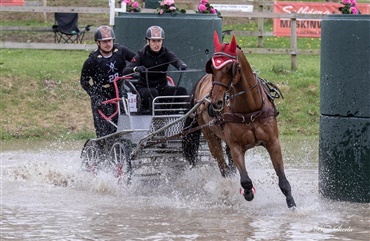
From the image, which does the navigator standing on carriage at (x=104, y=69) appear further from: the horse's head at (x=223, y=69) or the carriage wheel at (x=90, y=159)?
the horse's head at (x=223, y=69)

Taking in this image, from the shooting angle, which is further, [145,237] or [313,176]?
[313,176]

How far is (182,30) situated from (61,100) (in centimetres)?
573

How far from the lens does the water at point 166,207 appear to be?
9.11 meters

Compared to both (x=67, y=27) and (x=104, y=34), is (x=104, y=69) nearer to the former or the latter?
(x=104, y=34)

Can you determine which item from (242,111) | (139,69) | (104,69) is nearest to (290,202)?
(242,111)

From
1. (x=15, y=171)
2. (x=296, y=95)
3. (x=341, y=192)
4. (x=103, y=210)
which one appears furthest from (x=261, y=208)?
(x=296, y=95)

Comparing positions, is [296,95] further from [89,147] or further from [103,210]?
[103,210]

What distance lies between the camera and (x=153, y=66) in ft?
38.3

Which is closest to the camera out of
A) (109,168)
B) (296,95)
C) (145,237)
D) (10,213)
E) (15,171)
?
(145,237)

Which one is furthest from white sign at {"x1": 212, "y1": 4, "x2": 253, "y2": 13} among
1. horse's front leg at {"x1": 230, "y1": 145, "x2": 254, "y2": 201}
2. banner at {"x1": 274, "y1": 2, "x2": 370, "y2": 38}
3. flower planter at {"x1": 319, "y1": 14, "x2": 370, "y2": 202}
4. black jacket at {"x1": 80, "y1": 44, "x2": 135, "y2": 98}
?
horse's front leg at {"x1": 230, "y1": 145, "x2": 254, "y2": 201}

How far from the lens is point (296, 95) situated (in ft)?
61.6

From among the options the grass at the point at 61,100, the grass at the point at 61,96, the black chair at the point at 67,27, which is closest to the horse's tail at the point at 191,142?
the grass at the point at 61,96

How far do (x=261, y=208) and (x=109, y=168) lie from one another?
8.18 feet

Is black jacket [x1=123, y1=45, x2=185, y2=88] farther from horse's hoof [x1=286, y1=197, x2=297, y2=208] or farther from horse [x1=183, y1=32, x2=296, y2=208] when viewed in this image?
horse's hoof [x1=286, y1=197, x2=297, y2=208]
